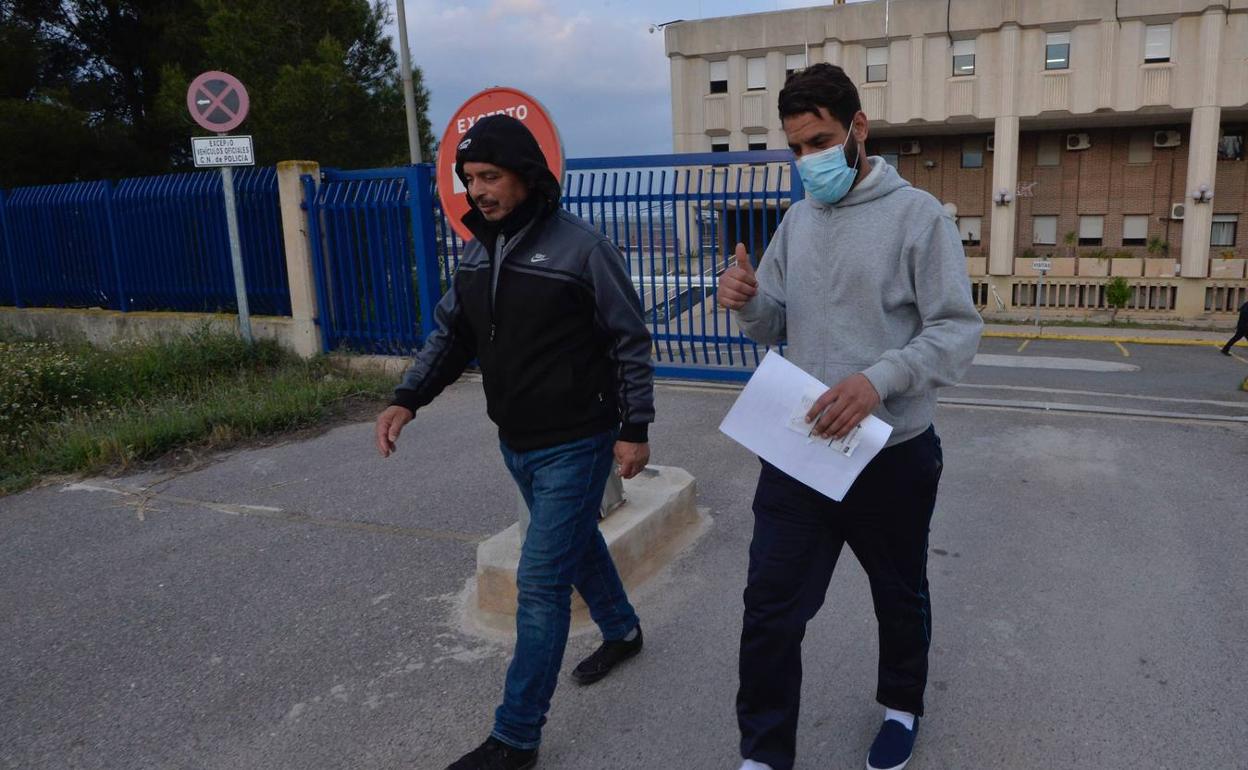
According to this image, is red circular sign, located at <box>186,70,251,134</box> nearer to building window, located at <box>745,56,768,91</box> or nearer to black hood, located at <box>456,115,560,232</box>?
black hood, located at <box>456,115,560,232</box>

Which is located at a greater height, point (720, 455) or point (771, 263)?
point (771, 263)

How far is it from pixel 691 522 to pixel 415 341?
4693 mm

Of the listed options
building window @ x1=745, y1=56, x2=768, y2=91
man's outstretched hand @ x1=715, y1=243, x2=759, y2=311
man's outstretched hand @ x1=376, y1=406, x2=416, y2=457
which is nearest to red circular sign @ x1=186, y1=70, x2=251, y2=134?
man's outstretched hand @ x1=376, y1=406, x2=416, y2=457

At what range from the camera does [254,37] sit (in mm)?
14836

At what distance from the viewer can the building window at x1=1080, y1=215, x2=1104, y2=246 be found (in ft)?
108

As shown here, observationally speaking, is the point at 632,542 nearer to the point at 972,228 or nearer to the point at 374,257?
the point at 374,257

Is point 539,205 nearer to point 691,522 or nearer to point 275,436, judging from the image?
point 691,522

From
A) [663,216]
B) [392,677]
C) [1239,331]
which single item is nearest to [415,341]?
[663,216]

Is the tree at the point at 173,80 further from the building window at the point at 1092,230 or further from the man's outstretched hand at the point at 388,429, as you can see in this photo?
the building window at the point at 1092,230

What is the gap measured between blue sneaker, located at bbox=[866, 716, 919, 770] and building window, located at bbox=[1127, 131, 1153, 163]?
113 ft

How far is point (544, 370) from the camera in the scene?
2611 millimetres

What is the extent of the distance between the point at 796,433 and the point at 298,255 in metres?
7.39

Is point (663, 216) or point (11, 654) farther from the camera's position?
point (663, 216)

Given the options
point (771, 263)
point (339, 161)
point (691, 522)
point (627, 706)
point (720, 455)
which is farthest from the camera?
point (339, 161)
